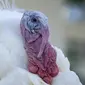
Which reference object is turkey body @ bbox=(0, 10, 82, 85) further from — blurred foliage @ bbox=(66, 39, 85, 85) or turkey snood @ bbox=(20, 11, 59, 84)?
blurred foliage @ bbox=(66, 39, 85, 85)

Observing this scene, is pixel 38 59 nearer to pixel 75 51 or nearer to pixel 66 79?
pixel 66 79

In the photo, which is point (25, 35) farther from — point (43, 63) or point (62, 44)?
point (62, 44)

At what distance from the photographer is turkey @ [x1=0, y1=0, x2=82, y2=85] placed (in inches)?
16.1

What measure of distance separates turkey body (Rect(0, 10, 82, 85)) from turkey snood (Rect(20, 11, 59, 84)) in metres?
0.01

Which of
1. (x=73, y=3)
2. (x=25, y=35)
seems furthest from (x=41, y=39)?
(x=73, y=3)

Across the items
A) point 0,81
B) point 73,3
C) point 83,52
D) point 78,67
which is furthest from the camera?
point 73,3

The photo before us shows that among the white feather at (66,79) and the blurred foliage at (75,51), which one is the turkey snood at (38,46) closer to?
the white feather at (66,79)

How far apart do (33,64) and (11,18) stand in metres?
0.09

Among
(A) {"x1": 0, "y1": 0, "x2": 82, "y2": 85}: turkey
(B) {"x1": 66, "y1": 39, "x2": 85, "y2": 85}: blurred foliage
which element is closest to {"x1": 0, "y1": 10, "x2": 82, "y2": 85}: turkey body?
(A) {"x1": 0, "y1": 0, "x2": 82, "y2": 85}: turkey

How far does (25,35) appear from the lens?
1.43ft

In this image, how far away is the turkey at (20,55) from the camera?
16.1 inches

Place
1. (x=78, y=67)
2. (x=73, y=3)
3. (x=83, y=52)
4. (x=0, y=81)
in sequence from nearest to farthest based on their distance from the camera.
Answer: (x=0, y=81), (x=78, y=67), (x=83, y=52), (x=73, y=3)

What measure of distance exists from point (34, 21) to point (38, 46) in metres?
0.04

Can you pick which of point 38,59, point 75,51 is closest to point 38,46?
point 38,59
